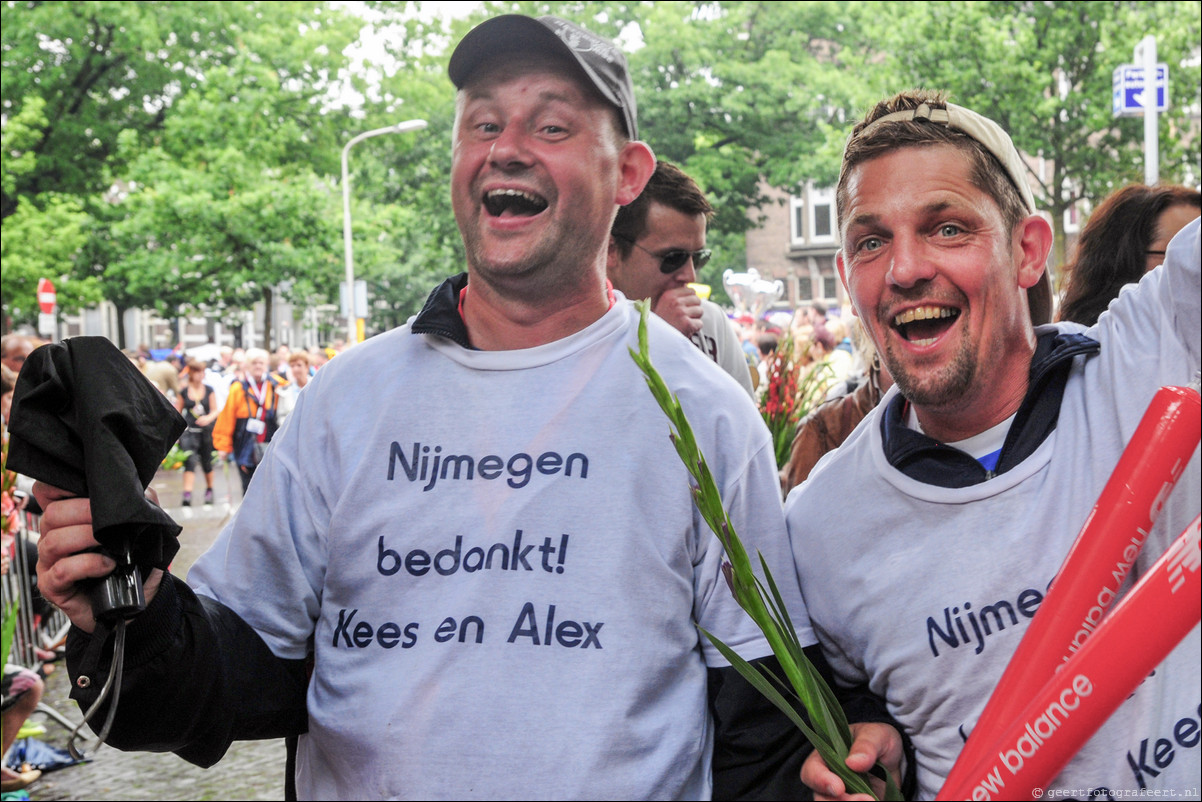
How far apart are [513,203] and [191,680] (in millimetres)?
958

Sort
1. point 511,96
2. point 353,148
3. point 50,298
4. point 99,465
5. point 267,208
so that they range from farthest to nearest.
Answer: point 353,148
point 267,208
point 50,298
point 511,96
point 99,465

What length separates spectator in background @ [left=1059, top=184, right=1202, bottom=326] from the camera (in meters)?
3.49

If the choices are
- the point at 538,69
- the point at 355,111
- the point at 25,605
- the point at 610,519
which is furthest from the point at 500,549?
the point at 355,111

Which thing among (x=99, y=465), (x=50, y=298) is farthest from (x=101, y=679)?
(x=50, y=298)

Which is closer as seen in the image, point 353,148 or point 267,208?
point 267,208

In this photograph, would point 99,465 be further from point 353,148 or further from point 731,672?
point 353,148

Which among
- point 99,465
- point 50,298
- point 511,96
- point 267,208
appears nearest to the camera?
point 99,465

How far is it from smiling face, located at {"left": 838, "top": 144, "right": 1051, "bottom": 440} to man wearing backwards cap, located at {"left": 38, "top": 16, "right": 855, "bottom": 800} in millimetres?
284

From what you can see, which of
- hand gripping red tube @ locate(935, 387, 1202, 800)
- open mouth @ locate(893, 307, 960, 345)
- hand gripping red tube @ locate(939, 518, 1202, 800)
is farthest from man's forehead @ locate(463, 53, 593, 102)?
hand gripping red tube @ locate(939, 518, 1202, 800)

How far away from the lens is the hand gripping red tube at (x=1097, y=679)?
1.05 metres

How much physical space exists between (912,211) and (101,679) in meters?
1.47

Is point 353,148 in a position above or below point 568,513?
above

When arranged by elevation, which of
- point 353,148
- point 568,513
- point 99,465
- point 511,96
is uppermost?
point 353,148

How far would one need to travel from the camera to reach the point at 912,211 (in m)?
2.00
